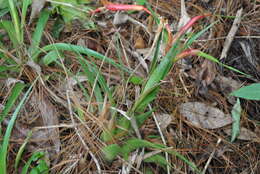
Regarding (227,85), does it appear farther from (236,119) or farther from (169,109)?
(169,109)

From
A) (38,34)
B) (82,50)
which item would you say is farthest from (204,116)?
(38,34)

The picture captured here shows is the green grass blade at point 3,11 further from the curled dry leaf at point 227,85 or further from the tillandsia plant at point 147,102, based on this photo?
the curled dry leaf at point 227,85

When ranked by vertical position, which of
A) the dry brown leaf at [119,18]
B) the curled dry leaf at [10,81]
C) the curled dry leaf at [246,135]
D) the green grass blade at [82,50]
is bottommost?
the curled dry leaf at [246,135]

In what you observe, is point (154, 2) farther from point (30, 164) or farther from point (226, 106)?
point (30, 164)

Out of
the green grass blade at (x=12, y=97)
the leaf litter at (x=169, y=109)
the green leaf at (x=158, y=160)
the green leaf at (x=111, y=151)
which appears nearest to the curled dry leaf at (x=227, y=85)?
the leaf litter at (x=169, y=109)

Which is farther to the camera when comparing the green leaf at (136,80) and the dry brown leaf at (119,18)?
the dry brown leaf at (119,18)

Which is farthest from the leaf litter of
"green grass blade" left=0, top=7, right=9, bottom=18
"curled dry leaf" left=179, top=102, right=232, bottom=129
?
"green grass blade" left=0, top=7, right=9, bottom=18

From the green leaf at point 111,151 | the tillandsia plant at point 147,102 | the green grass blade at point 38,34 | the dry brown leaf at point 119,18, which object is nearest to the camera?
the tillandsia plant at point 147,102

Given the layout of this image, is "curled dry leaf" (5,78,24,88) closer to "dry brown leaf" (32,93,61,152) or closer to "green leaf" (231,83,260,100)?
"dry brown leaf" (32,93,61,152)
